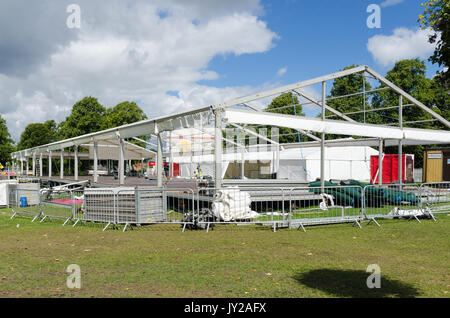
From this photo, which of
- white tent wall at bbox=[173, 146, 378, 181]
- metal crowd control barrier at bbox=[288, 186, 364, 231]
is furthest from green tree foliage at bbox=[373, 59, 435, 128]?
metal crowd control barrier at bbox=[288, 186, 364, 231]

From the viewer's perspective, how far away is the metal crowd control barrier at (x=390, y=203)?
12.2 meters

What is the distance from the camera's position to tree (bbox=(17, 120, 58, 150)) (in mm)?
69438

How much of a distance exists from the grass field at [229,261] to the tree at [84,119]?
47022mm

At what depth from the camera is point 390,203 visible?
572 inches

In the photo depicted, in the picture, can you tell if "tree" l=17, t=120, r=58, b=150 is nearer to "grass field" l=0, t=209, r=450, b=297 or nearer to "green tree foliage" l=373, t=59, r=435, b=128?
"green tree foliage" l=373, t=59, r=435, b=128

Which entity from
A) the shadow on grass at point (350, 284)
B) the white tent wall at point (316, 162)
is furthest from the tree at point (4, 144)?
the shadow on grass at point (350, 284)

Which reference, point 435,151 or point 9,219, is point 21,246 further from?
point 435,151

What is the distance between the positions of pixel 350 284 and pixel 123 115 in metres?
49.2

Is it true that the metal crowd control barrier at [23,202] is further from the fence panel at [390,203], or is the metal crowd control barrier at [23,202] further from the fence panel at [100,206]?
the fence panel at [390,203]

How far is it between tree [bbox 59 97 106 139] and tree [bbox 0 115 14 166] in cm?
1517

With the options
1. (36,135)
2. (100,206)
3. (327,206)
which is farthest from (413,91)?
(36,135)

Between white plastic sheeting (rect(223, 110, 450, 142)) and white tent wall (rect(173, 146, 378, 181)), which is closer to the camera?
white plastic sheeting (rect(223, 110, 450, 142))

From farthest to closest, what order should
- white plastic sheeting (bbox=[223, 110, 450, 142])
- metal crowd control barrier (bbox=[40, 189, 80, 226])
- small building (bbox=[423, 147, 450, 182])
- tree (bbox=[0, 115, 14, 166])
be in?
tree (bbox=[0, 115, 14, 166])
small building (bbox=[423, 147, 450, 182])
white plastic sheeting (bbox=[223, 110, 450, 142])
metal crowd control barrier (bbox=[40, 189, 80, 226])
